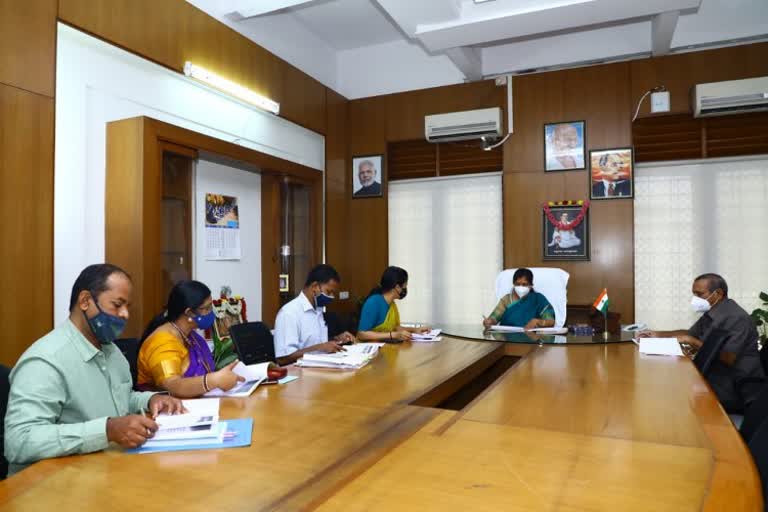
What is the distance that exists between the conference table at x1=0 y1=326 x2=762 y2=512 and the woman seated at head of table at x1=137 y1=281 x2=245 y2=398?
0.40ft

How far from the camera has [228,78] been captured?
4.20 metres

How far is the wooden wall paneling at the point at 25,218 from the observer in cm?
268

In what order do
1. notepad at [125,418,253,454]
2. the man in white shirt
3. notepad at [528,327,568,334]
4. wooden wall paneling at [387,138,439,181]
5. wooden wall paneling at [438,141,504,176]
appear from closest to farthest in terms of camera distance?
notepad at [125,418,253,454], the man in white shirt, notepad at [528,327,568,334], wooden wall paneling at [438,141,504,176], wooden wall paneling at [387,138,439,181]

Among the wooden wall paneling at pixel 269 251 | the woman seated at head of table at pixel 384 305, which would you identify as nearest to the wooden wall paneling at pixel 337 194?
the wooden wall paneling at pixel 269 251

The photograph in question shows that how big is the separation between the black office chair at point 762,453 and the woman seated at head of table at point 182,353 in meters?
1.67

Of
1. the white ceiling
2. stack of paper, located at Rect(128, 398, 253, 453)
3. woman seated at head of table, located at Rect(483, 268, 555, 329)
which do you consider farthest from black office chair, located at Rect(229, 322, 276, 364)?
the white ceiling

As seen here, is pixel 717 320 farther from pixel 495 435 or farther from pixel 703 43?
pixel 703 43

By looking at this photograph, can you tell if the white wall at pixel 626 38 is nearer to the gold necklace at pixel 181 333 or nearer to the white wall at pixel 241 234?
the white wall at pixel 241 234

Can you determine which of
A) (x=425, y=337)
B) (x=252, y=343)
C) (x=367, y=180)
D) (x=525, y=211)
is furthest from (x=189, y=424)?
(x=367, y=180)

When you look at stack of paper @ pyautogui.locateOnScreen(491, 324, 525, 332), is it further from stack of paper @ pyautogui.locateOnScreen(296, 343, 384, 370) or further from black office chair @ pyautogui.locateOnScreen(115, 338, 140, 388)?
black office chair @ pyautogui.locateOnScreen(115, 338, 140, 388)

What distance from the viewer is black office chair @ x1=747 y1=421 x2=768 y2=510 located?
1293 mm

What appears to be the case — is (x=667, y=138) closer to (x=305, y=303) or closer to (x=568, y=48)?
(x=568, y=48)

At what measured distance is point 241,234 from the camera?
15.1 feet

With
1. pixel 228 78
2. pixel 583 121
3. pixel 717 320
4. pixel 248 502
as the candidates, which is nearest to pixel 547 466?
pixel 248 502
